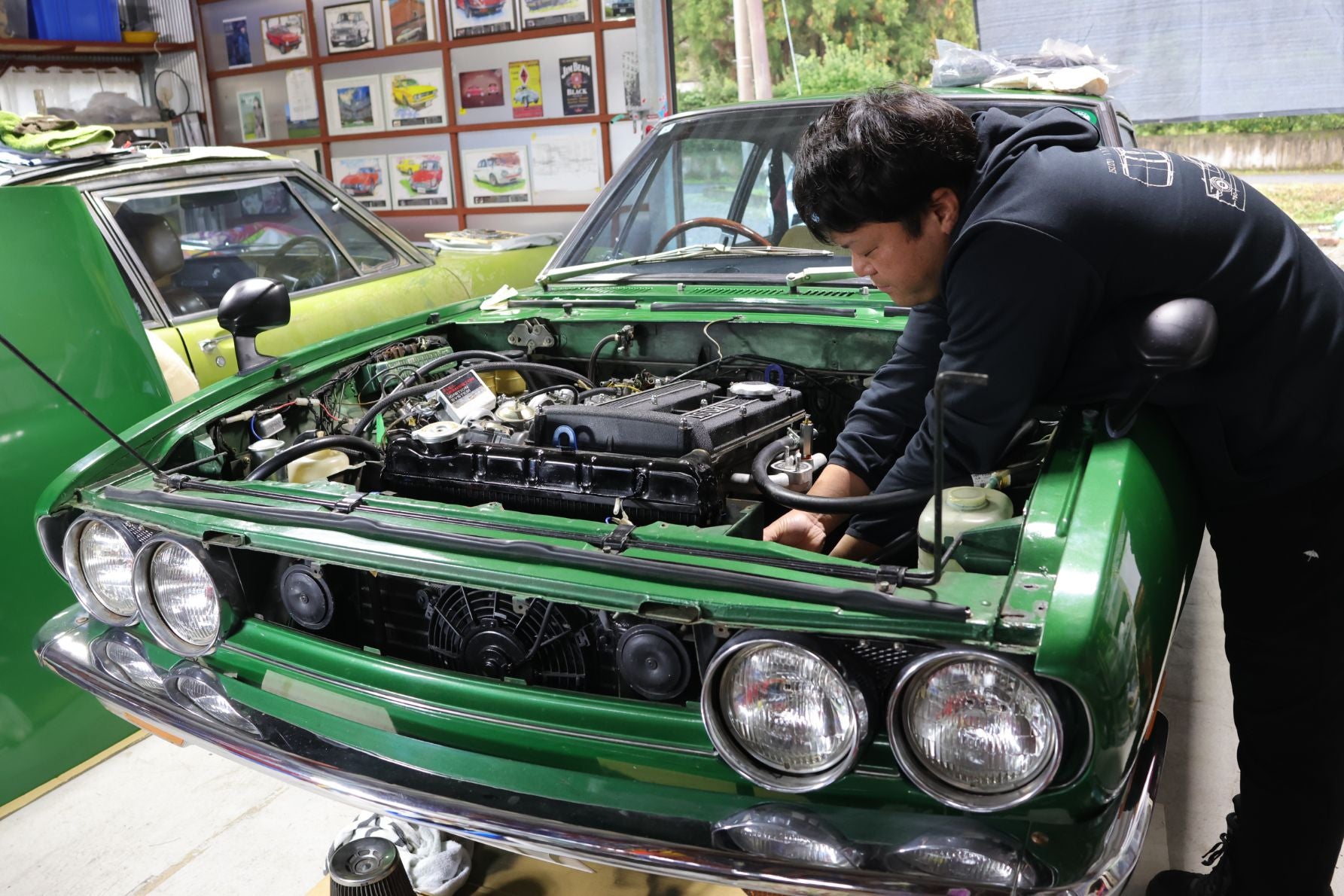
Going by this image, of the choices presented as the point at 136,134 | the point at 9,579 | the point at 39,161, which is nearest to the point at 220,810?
the point at 9,579

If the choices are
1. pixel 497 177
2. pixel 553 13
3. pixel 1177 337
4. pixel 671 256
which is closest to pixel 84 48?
pixel 497 177

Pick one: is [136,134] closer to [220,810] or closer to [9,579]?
[9,579]

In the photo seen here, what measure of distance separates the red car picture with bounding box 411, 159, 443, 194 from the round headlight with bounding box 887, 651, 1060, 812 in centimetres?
792

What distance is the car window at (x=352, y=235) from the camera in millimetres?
4883

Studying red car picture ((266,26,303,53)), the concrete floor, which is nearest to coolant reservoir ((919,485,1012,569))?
the concrete floor

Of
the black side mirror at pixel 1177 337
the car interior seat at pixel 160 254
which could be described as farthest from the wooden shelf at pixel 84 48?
the black side mirror at pixel 1177 337

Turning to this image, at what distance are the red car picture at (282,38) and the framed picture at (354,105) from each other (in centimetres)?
51

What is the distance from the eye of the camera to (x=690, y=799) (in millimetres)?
1518

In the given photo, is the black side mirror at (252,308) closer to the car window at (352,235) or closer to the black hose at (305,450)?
the black hose at (305,450)

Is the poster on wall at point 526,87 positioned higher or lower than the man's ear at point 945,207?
higher

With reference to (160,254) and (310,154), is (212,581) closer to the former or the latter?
(160,254)

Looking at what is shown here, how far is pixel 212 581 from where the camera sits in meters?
1.89

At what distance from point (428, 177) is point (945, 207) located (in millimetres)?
7535

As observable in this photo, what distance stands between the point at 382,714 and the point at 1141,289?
4.80ft
